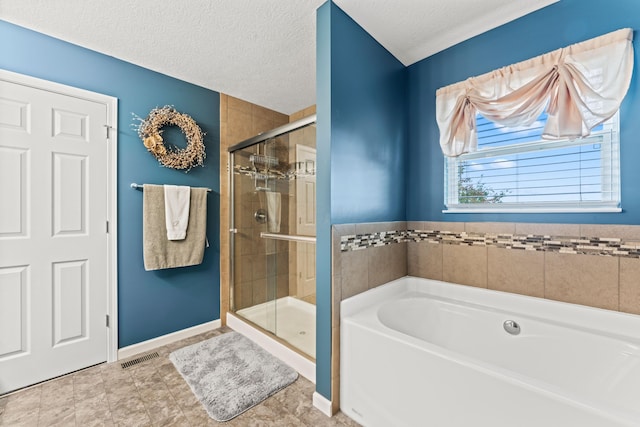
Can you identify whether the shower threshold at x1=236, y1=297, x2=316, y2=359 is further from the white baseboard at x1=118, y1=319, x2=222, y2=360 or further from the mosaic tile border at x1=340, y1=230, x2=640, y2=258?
the mosaic tile border at x1=340, y1=230, x2=640, y2=258

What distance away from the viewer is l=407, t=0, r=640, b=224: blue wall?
141cm

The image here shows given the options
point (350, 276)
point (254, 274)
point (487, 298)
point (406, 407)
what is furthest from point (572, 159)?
point (254, 274)

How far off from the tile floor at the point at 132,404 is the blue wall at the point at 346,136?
0.22m

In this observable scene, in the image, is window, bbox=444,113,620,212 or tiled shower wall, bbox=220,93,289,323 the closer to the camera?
window, bbox=444,113,620,212

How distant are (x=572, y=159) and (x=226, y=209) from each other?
9.10ft

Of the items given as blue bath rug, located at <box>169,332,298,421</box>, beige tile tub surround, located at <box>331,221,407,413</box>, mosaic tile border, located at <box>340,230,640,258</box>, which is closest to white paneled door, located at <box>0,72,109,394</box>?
blue bath rug, located at <box>169,332,298,421</box>

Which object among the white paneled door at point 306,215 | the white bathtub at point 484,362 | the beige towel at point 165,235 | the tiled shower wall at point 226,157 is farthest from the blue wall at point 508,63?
the beige towel at point 165,235

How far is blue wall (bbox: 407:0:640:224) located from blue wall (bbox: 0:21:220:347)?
6.33 ft

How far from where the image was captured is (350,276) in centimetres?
170

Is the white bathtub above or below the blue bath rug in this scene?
above

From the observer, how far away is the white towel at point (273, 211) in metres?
2.61

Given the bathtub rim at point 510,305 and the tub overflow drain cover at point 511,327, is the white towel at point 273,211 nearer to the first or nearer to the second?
the bathtub rim at point 510,305

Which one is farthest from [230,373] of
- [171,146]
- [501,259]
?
[501,259]

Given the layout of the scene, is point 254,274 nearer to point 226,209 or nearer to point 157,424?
point 226,209
